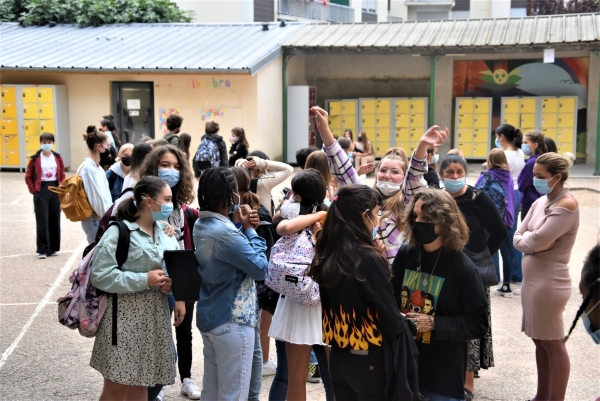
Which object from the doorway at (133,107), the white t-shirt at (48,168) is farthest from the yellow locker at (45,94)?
the white t-shirt at (48,168)

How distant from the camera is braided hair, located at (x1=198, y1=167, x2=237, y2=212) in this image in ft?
12.8

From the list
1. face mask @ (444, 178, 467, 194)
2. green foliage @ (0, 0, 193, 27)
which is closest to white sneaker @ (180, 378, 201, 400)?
face mask @ (444, 178, 467, 194)

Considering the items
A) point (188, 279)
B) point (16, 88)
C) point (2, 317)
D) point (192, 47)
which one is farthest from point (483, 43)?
point (188, 279)

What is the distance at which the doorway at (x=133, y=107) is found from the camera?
1914 cm

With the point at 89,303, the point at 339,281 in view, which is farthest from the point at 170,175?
the point at 339,281

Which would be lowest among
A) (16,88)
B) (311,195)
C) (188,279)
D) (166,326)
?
(166,326)

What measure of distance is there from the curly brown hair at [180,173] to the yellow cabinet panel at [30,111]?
1526 centimetres

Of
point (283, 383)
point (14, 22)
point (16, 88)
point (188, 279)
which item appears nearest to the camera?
point (188, 279)

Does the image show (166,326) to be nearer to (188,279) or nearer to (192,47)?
(188,279)

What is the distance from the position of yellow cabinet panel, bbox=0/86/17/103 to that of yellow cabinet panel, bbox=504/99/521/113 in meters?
13.5

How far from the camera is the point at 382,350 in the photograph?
3.30 m

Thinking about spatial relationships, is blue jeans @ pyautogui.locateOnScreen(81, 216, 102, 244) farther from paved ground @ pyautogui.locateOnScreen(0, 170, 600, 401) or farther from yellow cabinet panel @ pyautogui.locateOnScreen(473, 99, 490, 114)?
yellow cabinet panel @ pyautogui.locateOnScreen(473, 99, 490, 114)

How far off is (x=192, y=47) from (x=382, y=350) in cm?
1740

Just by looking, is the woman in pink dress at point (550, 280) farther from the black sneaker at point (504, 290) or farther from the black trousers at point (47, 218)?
the black trousers at point (47, 218)
